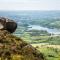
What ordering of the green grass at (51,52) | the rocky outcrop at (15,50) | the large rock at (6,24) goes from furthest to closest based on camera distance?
the green grass at (51,52), the large rock at (6,24), the rocky outcrop at (15,50)

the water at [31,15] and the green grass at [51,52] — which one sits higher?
the water at [31,15]

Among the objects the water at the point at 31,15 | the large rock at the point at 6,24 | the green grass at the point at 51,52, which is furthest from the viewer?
the water at the point at 31,15

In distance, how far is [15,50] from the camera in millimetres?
7648

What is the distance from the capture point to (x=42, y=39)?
48.4 feet

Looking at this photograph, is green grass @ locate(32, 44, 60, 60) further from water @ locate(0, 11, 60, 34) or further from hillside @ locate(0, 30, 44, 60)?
water @ locate(0, 11, 60, 34)

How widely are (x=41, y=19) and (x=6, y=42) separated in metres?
9.30

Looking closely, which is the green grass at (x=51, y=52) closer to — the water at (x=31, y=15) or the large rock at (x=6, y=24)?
the large rock at (x=6, y=24)

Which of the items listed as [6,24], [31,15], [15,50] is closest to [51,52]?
[6,24]

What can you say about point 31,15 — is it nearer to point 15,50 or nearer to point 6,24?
point 6,24

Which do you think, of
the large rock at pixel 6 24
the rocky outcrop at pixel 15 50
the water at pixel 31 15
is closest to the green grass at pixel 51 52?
the large rock at pixel 6 24

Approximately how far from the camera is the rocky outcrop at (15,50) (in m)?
7.42

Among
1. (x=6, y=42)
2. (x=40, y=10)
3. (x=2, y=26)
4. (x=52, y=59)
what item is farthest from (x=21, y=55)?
(x=40, y=10)

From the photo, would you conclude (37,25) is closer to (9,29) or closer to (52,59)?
(52,59)

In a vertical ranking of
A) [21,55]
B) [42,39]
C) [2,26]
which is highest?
[2,26]
